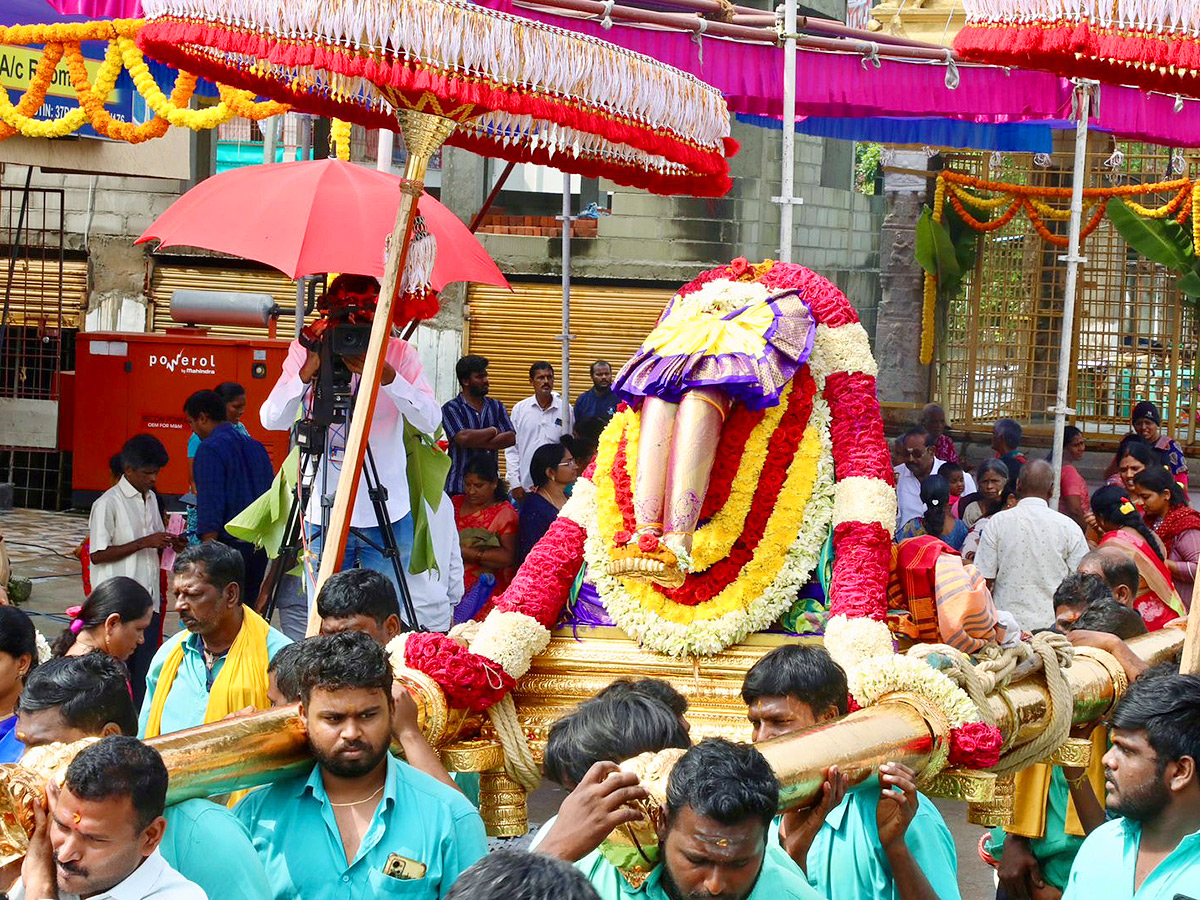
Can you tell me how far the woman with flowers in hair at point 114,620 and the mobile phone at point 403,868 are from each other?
183 centimetres

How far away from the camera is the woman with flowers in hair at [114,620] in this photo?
4625 millimetres

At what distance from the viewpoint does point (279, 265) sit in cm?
596

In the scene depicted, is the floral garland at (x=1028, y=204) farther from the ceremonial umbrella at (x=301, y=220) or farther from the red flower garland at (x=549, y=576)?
the red flower garland at (x=549, y=576)

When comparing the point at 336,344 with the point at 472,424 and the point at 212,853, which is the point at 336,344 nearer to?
the point at 212,853

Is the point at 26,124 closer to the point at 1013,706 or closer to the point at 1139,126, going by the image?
the point at 1013,706

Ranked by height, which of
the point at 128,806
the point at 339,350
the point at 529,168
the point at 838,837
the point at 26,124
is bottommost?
the point at 838,837

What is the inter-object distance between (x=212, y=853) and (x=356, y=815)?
1.06 feet

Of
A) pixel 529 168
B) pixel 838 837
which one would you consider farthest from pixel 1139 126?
pixel 529 168

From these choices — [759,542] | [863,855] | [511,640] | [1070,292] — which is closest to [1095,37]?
[759,542]

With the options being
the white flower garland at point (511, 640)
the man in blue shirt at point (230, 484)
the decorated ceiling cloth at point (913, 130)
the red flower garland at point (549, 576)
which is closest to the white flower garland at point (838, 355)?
the red flower garland at point (549, 576)

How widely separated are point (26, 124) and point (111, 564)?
191 cm

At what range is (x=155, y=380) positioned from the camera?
12.0m

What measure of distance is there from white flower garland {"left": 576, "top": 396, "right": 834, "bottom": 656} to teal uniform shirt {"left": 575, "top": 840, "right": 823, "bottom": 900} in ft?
5.41

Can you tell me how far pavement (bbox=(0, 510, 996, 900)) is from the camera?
5902 millimetres
